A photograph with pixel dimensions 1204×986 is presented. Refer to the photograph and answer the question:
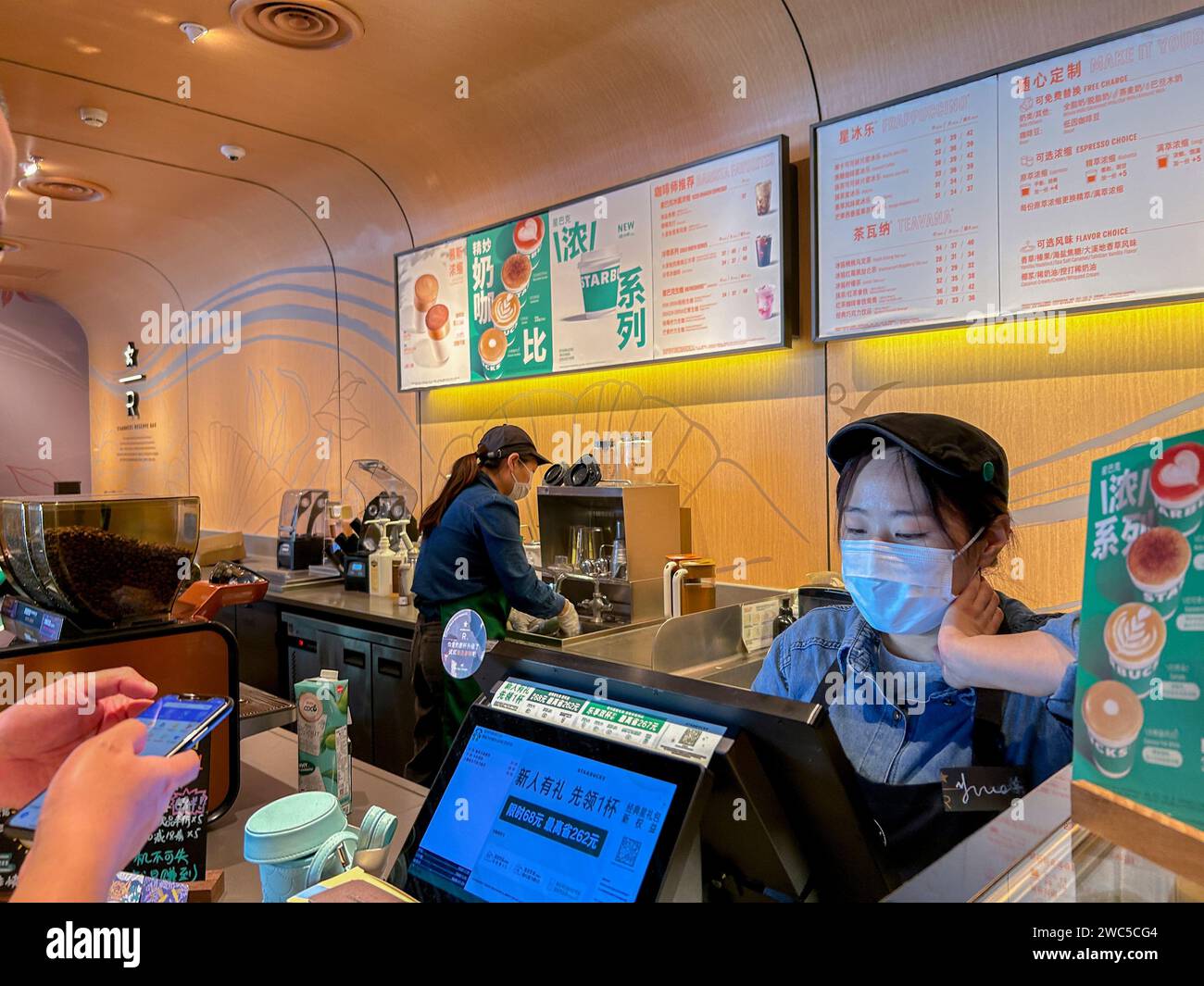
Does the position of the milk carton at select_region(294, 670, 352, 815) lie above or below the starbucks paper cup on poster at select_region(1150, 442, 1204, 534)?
below

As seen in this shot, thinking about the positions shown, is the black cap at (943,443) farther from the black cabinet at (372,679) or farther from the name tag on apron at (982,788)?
the black cabinet at (372,679)

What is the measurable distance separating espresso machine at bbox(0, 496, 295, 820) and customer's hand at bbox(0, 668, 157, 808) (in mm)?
502

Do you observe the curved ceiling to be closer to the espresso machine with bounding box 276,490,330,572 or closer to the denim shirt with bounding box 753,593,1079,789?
the espresso machine with bounding box 276,490,330,572

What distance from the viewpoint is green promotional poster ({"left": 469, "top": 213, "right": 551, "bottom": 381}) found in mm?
3883

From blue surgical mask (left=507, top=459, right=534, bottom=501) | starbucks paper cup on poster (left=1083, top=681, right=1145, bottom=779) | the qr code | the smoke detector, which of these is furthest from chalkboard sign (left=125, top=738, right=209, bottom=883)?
the smoke detector

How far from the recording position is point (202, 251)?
21.1 ft

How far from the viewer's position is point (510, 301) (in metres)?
4.05

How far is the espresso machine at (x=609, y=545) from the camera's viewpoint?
3.29m

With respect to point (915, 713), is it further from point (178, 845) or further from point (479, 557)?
point (479, 557)

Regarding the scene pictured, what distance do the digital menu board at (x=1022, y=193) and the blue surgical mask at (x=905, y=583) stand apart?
121 centimetres

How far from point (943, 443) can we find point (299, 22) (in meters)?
3.09
